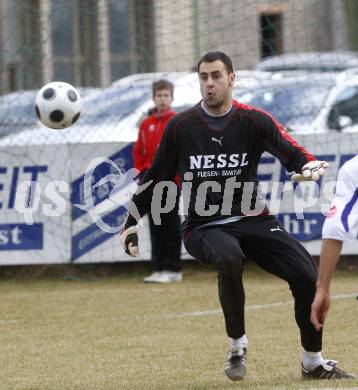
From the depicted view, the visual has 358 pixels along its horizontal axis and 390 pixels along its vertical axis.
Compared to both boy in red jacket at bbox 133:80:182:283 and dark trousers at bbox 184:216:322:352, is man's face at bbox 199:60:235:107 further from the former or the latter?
boy in red jacket at bbox 133:80:182:283

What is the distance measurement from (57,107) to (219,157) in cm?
345

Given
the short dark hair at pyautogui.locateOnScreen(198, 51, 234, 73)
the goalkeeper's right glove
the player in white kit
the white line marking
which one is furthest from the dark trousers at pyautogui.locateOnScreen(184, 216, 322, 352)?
the white line marking

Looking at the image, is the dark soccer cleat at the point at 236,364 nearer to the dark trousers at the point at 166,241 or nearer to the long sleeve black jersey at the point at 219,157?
the long sleeve black jersey at the point at 219,157

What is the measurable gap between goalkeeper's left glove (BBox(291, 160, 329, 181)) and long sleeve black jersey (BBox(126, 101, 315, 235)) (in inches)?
14.4

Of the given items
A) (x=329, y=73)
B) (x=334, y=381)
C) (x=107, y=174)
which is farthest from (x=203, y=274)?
(x=334, y=381)

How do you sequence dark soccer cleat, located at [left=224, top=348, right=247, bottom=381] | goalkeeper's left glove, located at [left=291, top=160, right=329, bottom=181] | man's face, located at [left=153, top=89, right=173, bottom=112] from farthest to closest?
man's face, located at [left=153, top=89, right=173, bottom=112], dark soccer cleat, located at [left=224, top=348, right=247, bottom=381], goalkeeper's left glove, located at [left=291, top=160, right=329, bottom=181]

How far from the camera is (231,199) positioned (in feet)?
21.0

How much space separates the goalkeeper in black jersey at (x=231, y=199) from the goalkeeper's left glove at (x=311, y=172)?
163mm

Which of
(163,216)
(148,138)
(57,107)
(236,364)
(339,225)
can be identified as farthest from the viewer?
(163,216)

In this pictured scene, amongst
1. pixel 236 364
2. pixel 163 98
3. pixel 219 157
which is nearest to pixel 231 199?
pixel 219 157

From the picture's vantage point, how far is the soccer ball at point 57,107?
9.62 m

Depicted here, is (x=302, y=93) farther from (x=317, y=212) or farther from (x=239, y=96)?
(x=317, y=212)

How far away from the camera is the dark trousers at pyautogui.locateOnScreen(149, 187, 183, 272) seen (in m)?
11.3

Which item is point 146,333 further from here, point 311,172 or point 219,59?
point 311,172
